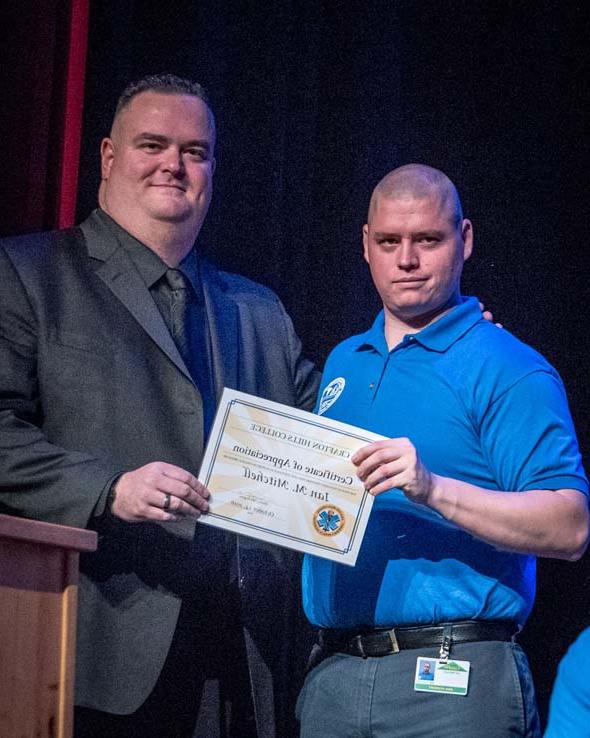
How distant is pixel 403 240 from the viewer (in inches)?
98.5

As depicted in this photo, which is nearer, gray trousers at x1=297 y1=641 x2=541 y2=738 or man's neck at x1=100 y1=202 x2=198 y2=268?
gray trousers at x1=297 y1=641 x2=541 y2=738

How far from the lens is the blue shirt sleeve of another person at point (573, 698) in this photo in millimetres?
1310

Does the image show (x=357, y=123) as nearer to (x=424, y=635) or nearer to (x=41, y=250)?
(x=41, y=250)

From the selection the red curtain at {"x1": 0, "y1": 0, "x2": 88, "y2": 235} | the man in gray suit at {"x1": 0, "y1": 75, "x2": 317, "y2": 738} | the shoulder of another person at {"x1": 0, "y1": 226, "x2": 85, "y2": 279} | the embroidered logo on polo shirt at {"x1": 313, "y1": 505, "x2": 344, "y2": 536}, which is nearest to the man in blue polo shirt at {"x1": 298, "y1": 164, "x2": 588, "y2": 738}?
the embroidered logo on polo shirt at {"x1": 313, "y1": 505, "x2": 344, "y2": 536}

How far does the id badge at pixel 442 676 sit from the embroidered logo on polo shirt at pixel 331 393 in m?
0.70

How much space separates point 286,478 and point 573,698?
1.01 metres

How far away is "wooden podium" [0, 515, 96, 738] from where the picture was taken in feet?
5.44

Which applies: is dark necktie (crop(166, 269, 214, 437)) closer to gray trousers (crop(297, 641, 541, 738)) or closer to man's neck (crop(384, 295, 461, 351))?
man's neck (crop(384, 295, 461, 351))

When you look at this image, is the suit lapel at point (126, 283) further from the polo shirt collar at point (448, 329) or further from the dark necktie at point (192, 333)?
the polo shirt collar at point (448, 329)

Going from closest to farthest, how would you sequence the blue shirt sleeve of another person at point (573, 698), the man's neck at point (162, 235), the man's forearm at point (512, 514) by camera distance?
1. the blue shirt sleeve of another person at point (573, 698)
2. the man's forearm at point (512, 514)
3. the man's neck at point (162, 235)

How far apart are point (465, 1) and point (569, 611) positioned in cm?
188

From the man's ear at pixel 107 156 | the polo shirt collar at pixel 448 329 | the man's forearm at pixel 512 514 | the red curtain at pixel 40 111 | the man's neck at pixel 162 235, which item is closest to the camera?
the man's forearm at pixel 512 514

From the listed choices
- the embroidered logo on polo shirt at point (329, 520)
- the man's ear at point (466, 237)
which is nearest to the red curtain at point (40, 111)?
the man's ear at point (466, 237)

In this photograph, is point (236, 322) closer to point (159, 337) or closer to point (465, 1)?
point (159, 337)
